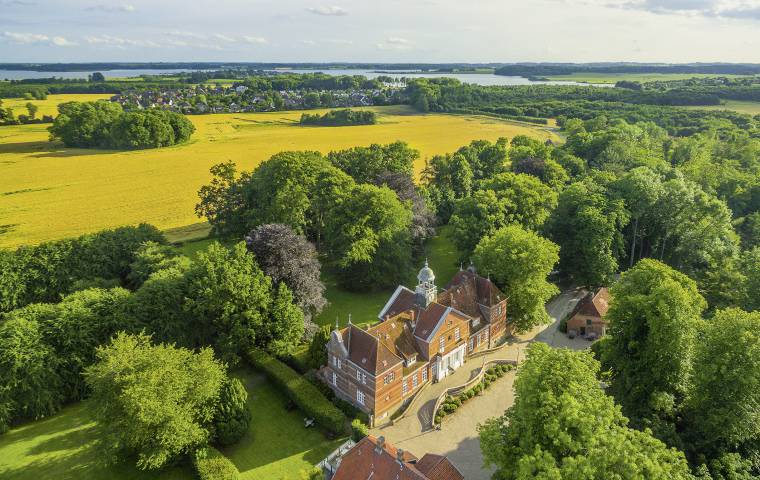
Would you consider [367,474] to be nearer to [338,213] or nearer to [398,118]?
[338,213]

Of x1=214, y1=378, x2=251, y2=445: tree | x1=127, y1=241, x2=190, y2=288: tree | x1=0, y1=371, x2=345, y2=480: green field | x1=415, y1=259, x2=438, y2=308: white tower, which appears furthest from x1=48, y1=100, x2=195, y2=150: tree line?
x1=214, y1=378, x2=251, y2=445: tree

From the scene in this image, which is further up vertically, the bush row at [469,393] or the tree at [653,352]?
the tree at [653,352]

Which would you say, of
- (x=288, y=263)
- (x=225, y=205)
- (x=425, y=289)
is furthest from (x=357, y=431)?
(x=225, y=205)

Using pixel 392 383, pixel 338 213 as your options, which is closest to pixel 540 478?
pixel 392 383

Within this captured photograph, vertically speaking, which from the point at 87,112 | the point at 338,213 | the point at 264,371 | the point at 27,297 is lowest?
the point at 264,371

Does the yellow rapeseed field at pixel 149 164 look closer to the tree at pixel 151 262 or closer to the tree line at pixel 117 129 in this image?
the tree line at pixel 117 129

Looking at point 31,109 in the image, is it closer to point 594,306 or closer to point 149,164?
point 149,164

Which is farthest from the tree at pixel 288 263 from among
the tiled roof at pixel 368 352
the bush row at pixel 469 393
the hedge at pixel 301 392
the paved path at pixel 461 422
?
the bush row at pixel 469 393
